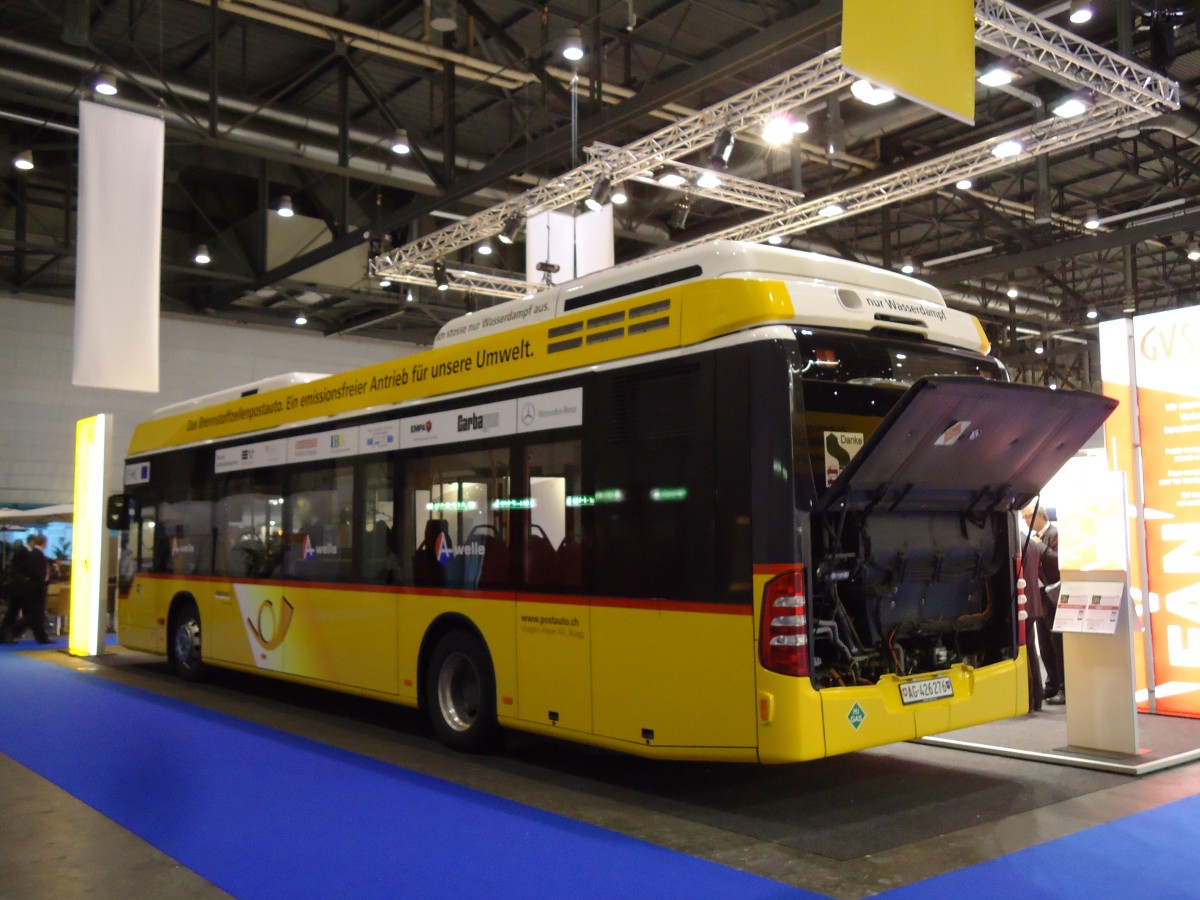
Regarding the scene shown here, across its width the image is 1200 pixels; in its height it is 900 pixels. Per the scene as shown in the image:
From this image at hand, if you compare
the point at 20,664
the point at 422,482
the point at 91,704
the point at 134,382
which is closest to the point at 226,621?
the point at 91,704

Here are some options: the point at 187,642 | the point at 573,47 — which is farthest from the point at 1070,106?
the point at 187,642

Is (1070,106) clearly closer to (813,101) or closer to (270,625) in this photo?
(813,101)

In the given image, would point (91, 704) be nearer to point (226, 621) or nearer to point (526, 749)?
point (226, 621)

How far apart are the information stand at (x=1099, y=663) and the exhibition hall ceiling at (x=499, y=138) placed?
5.23m

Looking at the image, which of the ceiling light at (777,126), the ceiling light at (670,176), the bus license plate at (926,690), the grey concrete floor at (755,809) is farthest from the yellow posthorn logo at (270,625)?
the ceiling light at (670,176)

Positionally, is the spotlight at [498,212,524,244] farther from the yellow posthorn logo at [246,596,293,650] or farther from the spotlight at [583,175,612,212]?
the yellow posthorn logo at [246,596,293,650]

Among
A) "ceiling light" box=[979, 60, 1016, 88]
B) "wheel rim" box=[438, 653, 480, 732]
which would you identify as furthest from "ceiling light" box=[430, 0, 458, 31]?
"wheel rim" box=[438, 653, 480, 732]

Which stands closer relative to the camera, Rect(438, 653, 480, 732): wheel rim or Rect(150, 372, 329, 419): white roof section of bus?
Rect(438, 653, 480, 732): wheel rim

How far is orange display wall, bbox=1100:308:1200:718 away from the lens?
8.16m

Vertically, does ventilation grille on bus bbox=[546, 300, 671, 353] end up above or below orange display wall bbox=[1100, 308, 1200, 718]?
above

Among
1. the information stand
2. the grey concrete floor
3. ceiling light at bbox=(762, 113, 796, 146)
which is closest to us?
the grey concrete floor

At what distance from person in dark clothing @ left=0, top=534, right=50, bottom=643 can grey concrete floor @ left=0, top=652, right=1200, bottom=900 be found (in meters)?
9.51

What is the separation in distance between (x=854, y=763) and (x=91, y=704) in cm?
700

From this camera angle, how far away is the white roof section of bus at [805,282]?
219 inches
